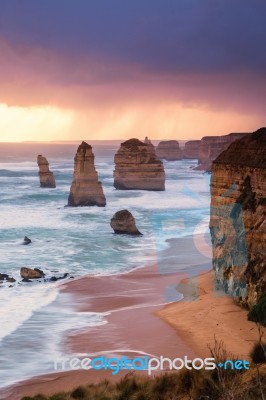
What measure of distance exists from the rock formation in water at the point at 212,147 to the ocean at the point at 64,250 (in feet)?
149

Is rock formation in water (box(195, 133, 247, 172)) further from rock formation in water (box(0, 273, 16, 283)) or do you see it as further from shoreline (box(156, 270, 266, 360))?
shoreline (box(156, 270, 266, 360))

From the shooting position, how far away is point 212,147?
130 metres

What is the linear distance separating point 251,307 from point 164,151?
16313cm

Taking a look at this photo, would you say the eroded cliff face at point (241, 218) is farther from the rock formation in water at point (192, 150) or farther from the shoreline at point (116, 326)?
the rock formation in water at point (192, 150)

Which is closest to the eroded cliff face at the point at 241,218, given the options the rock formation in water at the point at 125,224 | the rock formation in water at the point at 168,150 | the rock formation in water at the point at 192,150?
the rock formation in water at the point at 125,224

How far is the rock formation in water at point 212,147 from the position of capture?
12581cm

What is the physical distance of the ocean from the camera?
19.5 m

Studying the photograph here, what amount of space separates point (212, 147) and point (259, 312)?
4457 inches

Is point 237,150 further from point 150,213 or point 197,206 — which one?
point 197,206

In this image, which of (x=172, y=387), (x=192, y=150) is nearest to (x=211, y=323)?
(x=172, y=387)

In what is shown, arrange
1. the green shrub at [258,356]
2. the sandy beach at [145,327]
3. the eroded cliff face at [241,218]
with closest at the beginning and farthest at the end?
the green shrub at [258,356]
the sandy beach at [145,327]
the eroded cliff face at [241,218]

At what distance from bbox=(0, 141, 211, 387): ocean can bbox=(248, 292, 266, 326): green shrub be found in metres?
5.39

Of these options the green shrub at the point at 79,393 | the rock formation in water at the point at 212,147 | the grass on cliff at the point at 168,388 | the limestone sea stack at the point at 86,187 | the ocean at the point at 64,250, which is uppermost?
the rock formation in water at the point at 212,147

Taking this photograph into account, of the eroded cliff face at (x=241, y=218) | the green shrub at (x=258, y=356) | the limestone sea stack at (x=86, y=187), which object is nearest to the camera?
the green shrub at (x=258, y=356)
